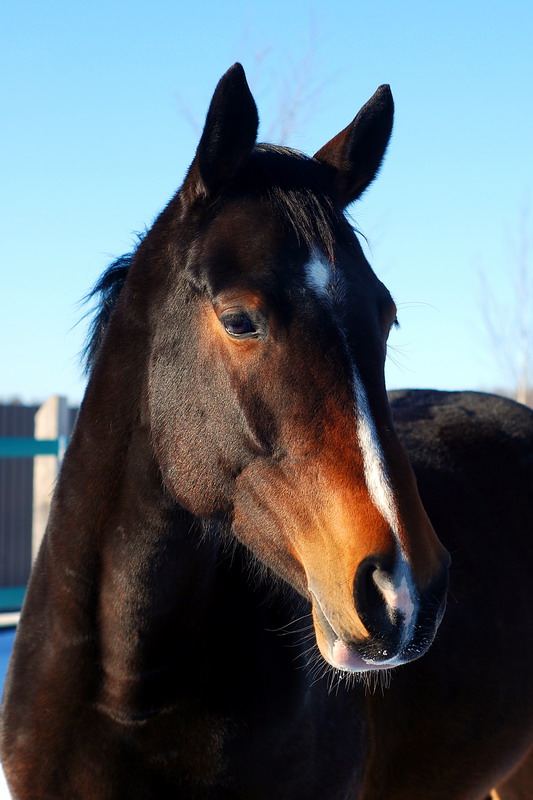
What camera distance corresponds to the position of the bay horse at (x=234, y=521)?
1749 millimetres

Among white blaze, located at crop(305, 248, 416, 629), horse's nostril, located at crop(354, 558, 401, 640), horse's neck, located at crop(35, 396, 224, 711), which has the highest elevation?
white blaze, located at crop(305, 248, 416, 629)

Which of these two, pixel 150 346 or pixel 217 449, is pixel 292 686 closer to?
pixel 217 449

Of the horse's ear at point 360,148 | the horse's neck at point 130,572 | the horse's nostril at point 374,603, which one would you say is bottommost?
the horse's neck at point 130,572

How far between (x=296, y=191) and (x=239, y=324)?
407mm

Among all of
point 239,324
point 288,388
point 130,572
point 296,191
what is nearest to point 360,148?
point 296,191

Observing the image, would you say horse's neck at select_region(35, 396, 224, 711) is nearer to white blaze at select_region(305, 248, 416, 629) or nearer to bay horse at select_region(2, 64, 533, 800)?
bay horse at select_region(2, 64, 533, 800)

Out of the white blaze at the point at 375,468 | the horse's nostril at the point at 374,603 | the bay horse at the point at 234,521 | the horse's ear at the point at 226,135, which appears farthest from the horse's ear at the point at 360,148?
the horse's nostril at the point at 374,603

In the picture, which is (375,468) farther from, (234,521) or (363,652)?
(234,521)

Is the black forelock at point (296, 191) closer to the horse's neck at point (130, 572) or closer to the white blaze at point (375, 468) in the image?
the white blaze at point (375, 468)

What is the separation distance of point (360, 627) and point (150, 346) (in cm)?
96

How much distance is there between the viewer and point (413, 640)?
65.6 inches

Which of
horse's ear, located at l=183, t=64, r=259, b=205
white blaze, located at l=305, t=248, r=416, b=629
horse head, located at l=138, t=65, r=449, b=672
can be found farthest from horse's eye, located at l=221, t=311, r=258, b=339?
horse's ear, located at l=183, t=64, r=259, b=205

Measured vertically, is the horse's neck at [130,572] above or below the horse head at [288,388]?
below

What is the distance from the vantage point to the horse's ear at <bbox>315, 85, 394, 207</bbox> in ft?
7.70
